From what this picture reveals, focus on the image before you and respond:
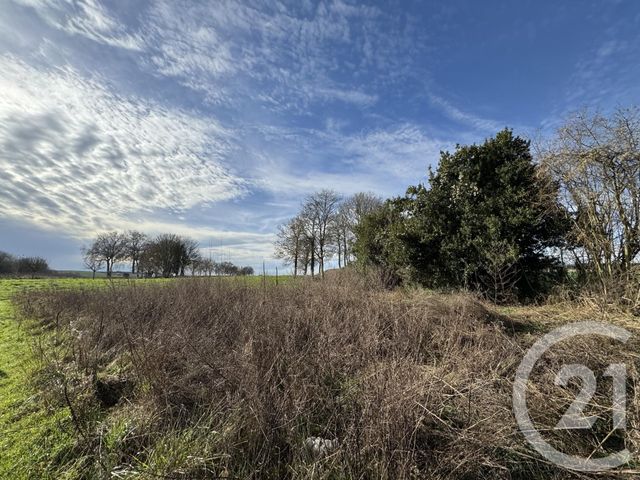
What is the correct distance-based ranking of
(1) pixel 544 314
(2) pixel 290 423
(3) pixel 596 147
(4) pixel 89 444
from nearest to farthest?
1. (4) pixel 89 444
2. (2) pixel 290 423
3. (1) pixel 544 314
4. (3) pixel 596 147

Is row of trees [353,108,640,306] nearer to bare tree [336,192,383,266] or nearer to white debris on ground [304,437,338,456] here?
white debris on ground [304,437,338,456]

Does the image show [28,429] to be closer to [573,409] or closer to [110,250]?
[573,409]

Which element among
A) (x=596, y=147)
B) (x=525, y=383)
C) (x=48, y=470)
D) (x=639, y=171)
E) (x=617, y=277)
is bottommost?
(x=48, y=470)

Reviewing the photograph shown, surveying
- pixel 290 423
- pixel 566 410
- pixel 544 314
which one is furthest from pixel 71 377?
pixel 544 314

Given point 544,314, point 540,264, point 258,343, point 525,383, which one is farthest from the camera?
point 540,264

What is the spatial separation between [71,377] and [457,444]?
4.52 metres

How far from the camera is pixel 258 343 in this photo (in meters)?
4.35

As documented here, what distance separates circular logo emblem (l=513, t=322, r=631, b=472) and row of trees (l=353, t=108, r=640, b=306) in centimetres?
358

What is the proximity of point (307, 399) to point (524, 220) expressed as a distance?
8283 mm

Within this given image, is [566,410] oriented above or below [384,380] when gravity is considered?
below

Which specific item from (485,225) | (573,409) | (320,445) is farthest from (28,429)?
(485,225)

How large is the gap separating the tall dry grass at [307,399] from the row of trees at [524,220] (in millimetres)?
4070

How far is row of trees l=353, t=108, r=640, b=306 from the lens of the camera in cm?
733

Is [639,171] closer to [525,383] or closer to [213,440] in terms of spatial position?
[525,383]
